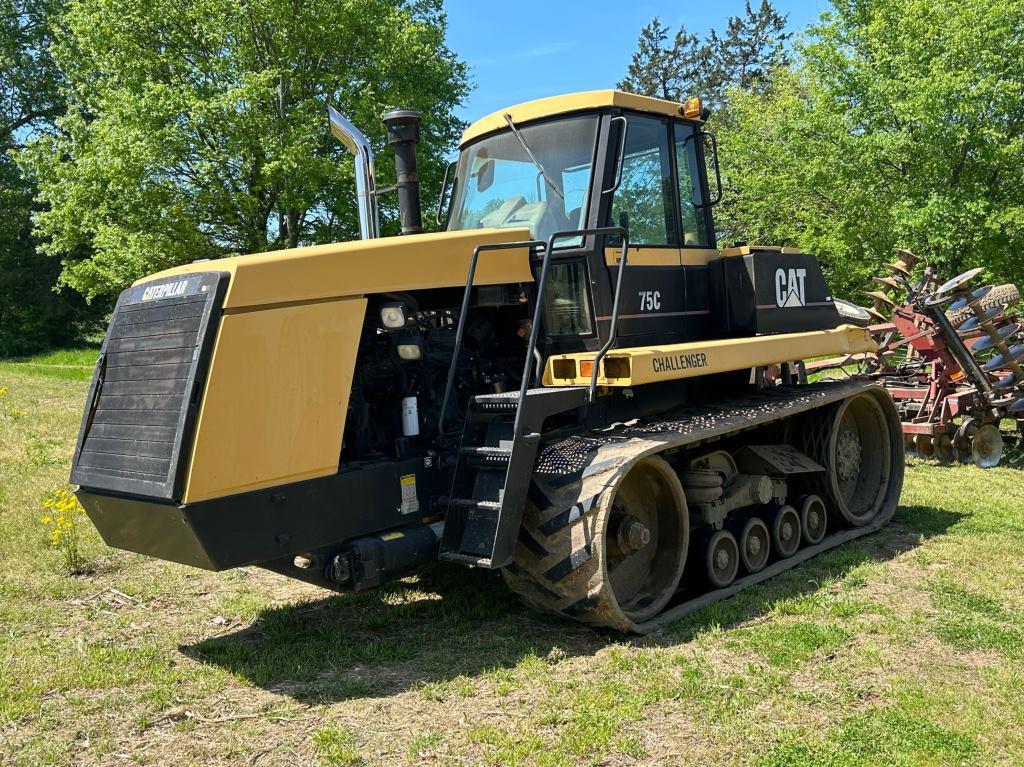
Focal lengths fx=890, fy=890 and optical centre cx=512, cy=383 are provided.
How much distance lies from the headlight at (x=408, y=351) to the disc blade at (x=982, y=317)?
7.96 metres

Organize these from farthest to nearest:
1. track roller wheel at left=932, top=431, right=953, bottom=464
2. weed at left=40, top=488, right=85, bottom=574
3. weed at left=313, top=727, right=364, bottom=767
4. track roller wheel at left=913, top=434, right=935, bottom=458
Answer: track roller wheel at left=913, top=434, right=935, bottom=458, track roller wheel at left=932, top=431, right=953, bottom=464, weed at left=40, top=488, right=85, bottom=574, weed at left=313, top=727, right=364, bottom=767

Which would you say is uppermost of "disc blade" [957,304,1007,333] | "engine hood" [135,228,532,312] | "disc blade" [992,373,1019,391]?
"engine hood" [135,228,532,312]

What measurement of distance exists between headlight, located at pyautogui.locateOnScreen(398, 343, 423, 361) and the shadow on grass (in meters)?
1.67

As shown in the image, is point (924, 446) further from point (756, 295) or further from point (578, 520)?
point (578, 520)

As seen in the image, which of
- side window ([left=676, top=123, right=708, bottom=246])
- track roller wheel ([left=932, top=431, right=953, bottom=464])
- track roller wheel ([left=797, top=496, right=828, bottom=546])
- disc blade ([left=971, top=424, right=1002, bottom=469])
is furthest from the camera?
track roller wheel ([left=932, top=431, right=953, bottom=464])

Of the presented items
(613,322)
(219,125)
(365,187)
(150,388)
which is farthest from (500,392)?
(219,125)

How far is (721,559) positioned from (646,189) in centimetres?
258

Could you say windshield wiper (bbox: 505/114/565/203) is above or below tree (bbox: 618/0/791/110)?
below

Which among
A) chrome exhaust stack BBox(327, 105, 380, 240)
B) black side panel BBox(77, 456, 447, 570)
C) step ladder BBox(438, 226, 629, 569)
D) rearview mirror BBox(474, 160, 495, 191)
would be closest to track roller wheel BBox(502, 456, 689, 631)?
step ladder BBox(438, 226, 629, 569)

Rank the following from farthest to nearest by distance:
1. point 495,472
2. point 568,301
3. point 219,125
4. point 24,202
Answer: point 24,202 → point 219,125 → point 568,301 → point 495,472

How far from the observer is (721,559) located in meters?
6.07

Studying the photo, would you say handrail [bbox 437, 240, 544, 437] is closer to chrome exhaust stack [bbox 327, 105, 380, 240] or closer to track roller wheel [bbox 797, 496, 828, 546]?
chrome exhaust stack [bbox 327, 105, 380, 240]

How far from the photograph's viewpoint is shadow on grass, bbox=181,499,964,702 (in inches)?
186

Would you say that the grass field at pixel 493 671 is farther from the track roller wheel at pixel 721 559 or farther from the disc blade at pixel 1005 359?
the disc blade at pixel 1005 359
